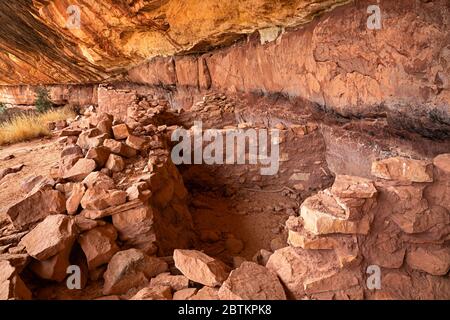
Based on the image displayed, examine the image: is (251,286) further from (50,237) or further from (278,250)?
(50,237)

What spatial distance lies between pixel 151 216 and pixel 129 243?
0.74ft

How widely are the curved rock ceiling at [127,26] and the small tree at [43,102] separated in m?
1.18

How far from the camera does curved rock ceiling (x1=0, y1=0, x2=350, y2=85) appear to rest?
3.52 meters

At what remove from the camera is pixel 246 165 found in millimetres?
3773

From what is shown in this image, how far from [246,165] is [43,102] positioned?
692 centimetres

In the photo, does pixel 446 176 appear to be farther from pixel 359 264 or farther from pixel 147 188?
pixel 147 188

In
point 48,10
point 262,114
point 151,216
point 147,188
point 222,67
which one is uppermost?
point 48,10

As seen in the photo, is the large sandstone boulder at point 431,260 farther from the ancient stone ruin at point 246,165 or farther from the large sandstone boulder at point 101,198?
the large sandstone boulder at point 101,198

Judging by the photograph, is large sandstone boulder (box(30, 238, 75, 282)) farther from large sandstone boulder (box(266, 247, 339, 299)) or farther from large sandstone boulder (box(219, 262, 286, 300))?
large sandstone boulder (box(266, 247, 339, 299))

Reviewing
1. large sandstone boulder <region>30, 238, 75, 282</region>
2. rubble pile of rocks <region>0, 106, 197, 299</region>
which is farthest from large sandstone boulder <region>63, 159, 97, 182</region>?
large sandstone boulder <region>30, 238, 75, 282</region>

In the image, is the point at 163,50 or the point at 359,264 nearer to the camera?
the point at 359,264

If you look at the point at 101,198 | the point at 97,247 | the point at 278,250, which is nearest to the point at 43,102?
the point at 101,198

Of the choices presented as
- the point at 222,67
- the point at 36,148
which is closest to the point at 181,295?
the point at 36,148

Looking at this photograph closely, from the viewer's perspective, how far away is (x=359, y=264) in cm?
160
